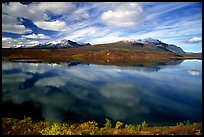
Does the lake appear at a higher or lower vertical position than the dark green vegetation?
lower

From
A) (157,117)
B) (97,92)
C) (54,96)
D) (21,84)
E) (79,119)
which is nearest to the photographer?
(79,119)

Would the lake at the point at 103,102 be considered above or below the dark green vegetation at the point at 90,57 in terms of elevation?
below

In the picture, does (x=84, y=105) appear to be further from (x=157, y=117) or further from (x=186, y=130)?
(x=186, y=130)

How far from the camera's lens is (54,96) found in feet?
94.7

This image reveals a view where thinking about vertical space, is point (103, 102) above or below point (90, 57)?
below

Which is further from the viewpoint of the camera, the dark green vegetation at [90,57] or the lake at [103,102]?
the dark green vegetation at [90,57]

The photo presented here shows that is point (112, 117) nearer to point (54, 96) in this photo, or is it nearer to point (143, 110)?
point (143, 110)

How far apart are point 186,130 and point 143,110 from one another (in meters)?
10.5

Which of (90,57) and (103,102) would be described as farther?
(90,57)

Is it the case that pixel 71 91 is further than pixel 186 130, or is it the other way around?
pixel 71 91

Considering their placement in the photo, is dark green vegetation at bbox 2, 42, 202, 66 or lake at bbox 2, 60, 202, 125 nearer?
lake at bbox 2, 60, 202, 125

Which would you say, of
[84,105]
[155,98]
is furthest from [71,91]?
[155,98]

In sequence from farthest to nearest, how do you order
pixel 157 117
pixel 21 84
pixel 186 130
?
pixel 21 84, pixel 157 117, pixel 186 130

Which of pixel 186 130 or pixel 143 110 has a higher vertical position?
pixel 186 130
